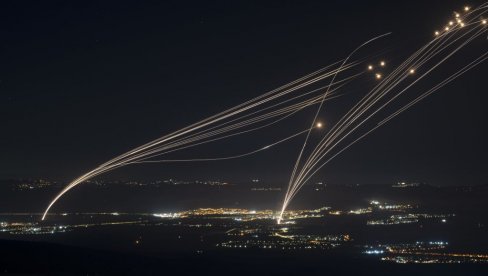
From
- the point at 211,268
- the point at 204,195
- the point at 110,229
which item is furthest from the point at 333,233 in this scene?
the point at 204,195

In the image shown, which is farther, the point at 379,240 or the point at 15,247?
the point at 379,240

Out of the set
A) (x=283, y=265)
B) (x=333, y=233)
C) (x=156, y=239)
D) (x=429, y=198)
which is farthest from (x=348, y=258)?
(x=429, y=198)

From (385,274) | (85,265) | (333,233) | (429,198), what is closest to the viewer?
(85,265)

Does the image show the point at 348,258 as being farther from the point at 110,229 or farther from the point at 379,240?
the point at 110,229

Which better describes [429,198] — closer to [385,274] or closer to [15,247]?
[385,274]

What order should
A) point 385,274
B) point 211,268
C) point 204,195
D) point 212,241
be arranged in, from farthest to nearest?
1. point 204,195
2. point 212,241
3. point 385,274
4. point 211,268

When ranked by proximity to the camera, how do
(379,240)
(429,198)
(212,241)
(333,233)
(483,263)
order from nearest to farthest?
(483,263)
(212,241)
(379,240)
(333,233)
(429,198)

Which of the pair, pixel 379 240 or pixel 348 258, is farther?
pixel 379 240

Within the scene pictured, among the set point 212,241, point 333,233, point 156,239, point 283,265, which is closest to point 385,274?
point 283,265

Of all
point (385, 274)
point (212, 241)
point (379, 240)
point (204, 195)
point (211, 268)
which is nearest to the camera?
point (211, 268)
